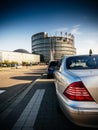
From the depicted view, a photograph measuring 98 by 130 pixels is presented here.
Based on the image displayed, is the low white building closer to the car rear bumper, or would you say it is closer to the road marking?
the road marking

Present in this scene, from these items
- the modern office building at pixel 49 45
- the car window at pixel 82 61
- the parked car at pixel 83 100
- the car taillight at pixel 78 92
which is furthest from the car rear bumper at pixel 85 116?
the modern office building at pixel 49 45

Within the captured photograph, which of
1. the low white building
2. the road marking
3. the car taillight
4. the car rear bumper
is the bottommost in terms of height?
the road marking

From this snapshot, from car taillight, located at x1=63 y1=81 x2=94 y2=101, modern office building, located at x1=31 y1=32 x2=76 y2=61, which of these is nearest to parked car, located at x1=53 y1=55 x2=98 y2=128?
car taillight, located at x1=63 y1=81 x2=94 y2=101

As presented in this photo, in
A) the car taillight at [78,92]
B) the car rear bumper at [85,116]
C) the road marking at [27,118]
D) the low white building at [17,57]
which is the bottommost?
the road marking at [27,118]

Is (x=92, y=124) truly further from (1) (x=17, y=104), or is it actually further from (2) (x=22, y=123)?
(1) (x=17, y=104)

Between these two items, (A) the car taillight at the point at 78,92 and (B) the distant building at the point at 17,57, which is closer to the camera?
(A) the car taillight at the point at 78,92

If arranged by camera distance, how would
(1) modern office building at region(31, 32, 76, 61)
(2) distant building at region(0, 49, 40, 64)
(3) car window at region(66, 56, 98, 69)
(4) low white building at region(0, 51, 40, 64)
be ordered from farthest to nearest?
(1) modern office building at region(31, 32, 76, 61)
(2) distant building at region(0, 49, 40, 64)
(4) low white building at region(0, 51, 40, 64)
(3) car window at region(66, 56, 98, 69)

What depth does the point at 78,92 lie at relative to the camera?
3062mm

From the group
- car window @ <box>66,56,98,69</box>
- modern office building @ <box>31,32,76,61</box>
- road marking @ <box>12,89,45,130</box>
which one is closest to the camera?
road marking @ <box>12,89,45,130</box>

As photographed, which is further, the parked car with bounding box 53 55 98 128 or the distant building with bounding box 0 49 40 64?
the distant building with bounding box 0 49 40 64

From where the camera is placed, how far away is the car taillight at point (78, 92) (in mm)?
3001

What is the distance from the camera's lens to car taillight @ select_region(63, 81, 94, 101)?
9.85 feet

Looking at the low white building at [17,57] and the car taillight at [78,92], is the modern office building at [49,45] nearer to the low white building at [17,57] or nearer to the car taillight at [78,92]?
the low white building at [17,57]

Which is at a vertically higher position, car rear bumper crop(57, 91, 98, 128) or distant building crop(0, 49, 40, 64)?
distant building crop(0, 49, 40, 64)
